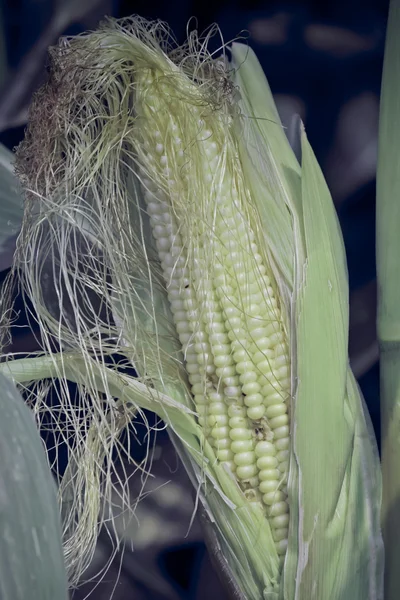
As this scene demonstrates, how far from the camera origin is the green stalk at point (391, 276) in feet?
1.89

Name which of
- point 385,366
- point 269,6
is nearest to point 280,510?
point 385,366

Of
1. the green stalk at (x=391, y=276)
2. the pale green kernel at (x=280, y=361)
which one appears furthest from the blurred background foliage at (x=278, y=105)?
the pale green kernel at (x=280, y=361)

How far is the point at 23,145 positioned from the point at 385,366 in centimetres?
41

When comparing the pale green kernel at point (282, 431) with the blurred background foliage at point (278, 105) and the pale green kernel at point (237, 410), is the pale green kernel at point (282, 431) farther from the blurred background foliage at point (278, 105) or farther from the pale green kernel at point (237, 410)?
the blurred background foliage at point (278, 105)

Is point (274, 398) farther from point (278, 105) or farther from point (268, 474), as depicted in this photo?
point (278, 105)

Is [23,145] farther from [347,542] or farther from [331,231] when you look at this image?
[347,542]

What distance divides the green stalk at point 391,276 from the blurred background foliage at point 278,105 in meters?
0.09

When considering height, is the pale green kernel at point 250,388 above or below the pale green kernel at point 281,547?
above

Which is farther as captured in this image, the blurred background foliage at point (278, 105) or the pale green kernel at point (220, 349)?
the blurred background foliage at point (278, 105)

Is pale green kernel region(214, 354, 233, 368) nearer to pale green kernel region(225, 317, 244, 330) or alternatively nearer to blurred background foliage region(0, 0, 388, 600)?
pale green kernel region(225, 317, 244, 330)

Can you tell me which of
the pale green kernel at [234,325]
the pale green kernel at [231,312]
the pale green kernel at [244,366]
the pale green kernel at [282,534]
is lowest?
the pale green kernel at [282,534]

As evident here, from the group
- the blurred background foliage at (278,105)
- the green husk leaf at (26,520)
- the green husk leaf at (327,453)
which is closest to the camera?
the green husk leaf at (26,520)

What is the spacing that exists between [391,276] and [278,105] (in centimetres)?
24

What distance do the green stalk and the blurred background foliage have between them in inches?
3.4
